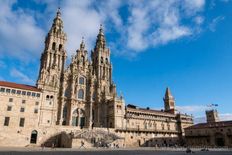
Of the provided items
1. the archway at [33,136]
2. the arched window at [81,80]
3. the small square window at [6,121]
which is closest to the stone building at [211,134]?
the arched window at [81,80]

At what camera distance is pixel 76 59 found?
73.5 meters

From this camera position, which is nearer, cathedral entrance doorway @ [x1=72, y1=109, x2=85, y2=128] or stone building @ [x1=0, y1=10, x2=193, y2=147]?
stone building @ [x1=0, y1=10, x2=193, y2=147]

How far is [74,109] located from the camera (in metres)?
66.1

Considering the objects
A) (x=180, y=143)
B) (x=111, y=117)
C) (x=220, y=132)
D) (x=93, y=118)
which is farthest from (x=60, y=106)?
(x=220, y=132)

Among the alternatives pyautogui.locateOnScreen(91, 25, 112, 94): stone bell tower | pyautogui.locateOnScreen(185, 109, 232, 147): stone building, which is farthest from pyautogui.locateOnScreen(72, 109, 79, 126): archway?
pyautogui.locateOnScreen(185, 109, 232, 147): stone building

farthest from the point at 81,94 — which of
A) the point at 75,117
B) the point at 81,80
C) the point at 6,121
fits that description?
the point at 6,121

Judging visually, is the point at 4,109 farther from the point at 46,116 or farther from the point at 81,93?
the point at 81,93

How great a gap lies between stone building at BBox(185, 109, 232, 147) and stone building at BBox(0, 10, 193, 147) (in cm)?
456

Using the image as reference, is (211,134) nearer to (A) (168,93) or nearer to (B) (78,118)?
(A) (168,93)

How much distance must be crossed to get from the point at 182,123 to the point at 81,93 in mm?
45530

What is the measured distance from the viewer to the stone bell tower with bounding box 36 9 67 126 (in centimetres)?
5579

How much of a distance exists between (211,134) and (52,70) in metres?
60.7

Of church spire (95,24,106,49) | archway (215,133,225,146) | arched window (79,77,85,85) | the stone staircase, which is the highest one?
church spire (95,24,106,49)

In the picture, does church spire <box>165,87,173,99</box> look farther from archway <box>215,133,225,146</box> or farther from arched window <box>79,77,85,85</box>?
arched window <box>79,77,85,85</box>
